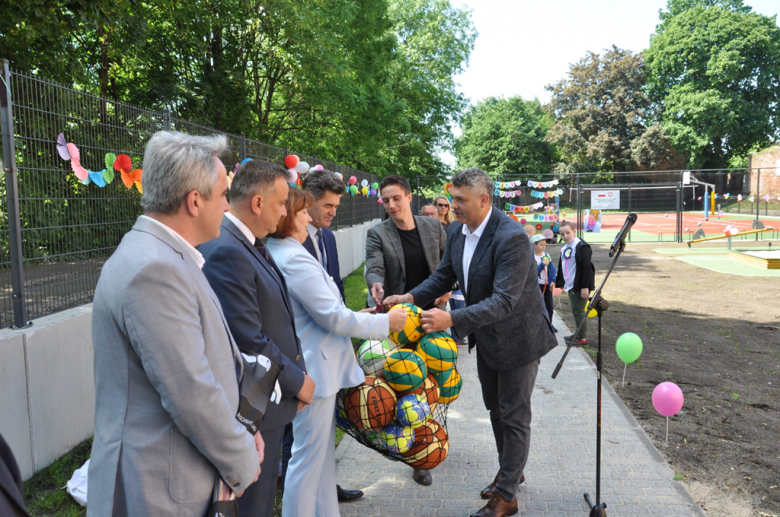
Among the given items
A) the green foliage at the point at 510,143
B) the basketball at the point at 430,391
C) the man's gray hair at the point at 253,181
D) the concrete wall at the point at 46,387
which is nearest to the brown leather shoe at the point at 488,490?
the basketball at the point at 430,391

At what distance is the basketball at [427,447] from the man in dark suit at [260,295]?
94cm

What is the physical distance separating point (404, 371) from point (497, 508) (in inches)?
44.9

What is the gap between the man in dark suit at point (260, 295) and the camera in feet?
7.46

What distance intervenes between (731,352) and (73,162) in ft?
27.9

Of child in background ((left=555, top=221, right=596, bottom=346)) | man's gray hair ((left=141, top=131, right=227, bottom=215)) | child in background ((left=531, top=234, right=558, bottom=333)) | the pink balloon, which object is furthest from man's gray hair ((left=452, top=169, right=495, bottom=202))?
child in background ((left=555, top=221, right=596, bottom=346))

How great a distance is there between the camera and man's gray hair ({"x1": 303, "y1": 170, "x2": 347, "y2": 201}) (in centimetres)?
382

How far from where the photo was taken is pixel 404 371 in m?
3.23

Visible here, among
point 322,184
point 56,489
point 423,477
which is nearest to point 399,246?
point 322,184

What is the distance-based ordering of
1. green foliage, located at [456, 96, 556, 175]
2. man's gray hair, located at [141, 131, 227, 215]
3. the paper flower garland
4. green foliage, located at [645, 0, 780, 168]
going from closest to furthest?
man's gray hair, located at [141, 131, 227, 215] < the paper flower garland < green foliage, located at [645, 0, 780, 168] < green foliage, located at [456, 96, 556, 175]

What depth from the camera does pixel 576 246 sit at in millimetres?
7984

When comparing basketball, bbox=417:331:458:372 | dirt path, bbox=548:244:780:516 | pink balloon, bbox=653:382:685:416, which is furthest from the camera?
pink balloon, bbox=653:382:685:416

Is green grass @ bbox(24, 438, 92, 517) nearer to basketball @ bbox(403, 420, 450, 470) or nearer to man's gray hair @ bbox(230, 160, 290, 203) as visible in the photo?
basketball @ bbox(403, 420, 450, 470)

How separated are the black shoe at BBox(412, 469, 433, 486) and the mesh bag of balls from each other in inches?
29.6

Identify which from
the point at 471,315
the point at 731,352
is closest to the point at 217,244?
the point at 471,315
